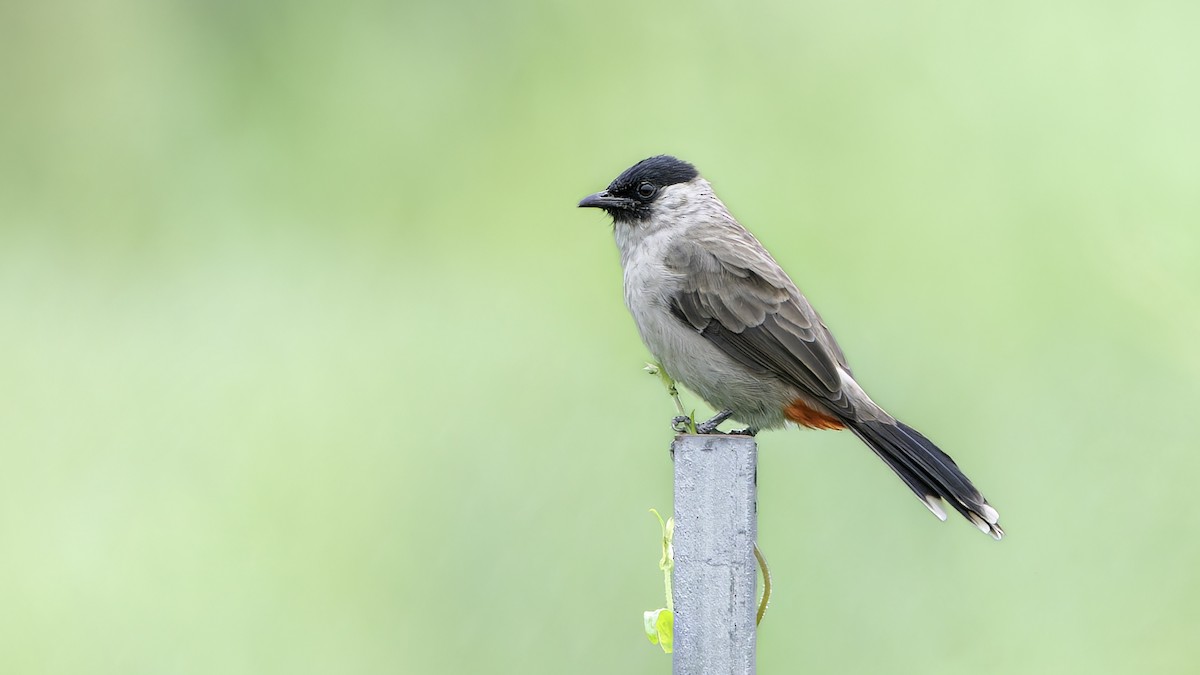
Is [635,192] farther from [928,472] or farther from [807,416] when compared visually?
[928,472]

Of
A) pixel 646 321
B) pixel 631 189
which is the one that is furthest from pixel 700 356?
pixel 631 189

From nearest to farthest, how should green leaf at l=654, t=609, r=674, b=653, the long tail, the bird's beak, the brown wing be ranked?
1. green leaf at l=654, t=609, r=674, b=653
2. the long tail
3. the brown wing
4. the bird's beak

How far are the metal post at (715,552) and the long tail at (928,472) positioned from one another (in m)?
1.03

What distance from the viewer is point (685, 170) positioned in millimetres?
4160

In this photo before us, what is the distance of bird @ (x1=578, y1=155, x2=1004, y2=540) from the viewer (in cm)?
344

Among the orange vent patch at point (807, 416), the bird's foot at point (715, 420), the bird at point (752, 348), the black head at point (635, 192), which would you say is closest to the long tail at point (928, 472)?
the bird at point (752, 348)

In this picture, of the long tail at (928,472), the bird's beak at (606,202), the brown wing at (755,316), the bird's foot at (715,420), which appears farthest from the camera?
the bird's beak at (606,202)

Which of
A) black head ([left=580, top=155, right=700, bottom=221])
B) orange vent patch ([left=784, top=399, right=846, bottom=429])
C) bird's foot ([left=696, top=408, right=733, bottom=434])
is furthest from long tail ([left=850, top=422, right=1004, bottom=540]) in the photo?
black head ([left=580, top=155, right=700, bottom=221])

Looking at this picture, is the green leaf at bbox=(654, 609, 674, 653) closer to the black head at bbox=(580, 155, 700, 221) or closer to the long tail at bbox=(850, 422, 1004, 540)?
the long tail at bbox=(850, 422, 1004, 540)

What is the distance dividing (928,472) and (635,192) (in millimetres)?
1250

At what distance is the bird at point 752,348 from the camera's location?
11.3 ft

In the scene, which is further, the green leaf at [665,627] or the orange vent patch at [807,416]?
the orange vent patch at [807,416]

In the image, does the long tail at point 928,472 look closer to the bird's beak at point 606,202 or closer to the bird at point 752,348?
the bird at point 752,348

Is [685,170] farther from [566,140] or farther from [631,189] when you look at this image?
[566,140]
